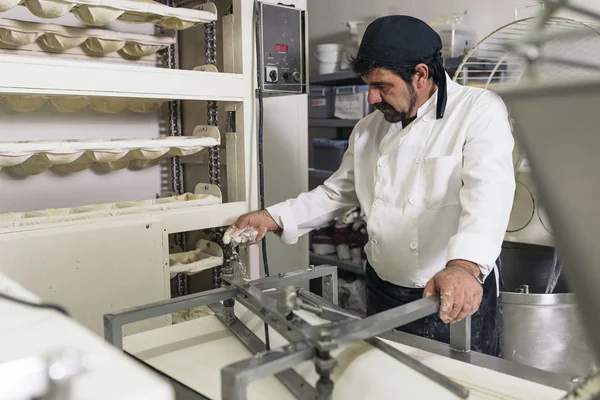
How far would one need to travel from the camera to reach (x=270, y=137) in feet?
7.20

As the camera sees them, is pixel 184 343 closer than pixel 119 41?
Yes

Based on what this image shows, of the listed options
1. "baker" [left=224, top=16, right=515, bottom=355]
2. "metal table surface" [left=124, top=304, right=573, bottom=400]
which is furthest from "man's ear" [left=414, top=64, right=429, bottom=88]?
"metal table surface" [left=124, top=304, right=573, bottom=400]

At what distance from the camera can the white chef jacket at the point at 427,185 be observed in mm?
1385

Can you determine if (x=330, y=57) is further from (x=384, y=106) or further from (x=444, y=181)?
(x=444, y=181)

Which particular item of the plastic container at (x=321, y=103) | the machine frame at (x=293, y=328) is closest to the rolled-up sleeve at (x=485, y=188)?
the machine frame at (x=293, y=328)

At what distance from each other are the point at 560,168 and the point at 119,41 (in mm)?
1698

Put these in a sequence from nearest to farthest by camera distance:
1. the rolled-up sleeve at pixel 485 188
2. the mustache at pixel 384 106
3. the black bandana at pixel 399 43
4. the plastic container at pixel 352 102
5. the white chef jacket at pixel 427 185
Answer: the rolled-up sleeve at pixel 485 188 → the white chef jacket at pixel 427 185 → the black bandana at pixel 399 43 → the mustache at pixel 384 106 → the plastic container at pixel 352 102

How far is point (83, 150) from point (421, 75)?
39.1 inches

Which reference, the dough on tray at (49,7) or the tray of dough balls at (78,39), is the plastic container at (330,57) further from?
the dough on tray at (49,7)

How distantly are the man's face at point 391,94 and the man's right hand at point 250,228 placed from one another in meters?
0.47

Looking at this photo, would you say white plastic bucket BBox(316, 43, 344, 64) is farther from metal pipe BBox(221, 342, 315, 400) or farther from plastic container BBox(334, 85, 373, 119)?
metal pipe BBox(221, 342, 315, 400)

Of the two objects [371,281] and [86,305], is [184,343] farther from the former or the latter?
[371,281]

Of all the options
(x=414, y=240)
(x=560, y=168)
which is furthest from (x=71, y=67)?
(x=560, y=168)

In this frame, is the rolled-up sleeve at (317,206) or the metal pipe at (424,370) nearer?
the metal pipe at (424,370)
